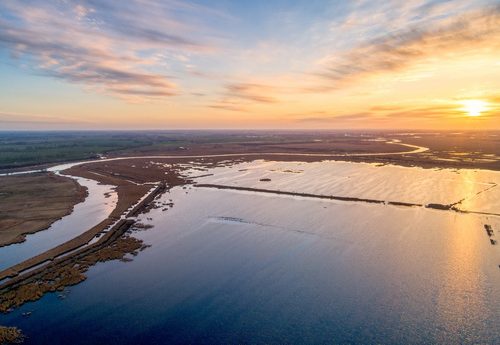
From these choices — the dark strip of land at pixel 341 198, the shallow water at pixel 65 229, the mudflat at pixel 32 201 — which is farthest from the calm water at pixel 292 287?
the mudflat at pixel 32 201

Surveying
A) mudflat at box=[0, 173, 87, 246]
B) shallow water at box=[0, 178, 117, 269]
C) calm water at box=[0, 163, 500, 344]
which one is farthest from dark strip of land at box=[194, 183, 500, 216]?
mudflat at box=[0, 173, 87, 246]

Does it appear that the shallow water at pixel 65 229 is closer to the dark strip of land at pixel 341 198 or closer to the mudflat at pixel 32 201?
the mudflat at pixel 32 201

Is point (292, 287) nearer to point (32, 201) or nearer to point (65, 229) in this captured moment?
point (65, 229)

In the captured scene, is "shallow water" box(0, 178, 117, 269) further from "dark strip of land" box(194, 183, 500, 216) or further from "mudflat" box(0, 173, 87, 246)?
"dark strip of land" box(194, 183, 500, 216)

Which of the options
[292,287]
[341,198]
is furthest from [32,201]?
[341,198]

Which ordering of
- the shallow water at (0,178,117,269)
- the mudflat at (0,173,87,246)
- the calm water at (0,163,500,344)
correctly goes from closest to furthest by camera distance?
the calm water at (0,163,500,344)
the shallow water at (0,178,117,269)
the mudflat at (0,173,87,246)

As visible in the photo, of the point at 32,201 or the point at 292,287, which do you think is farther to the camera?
the point at 32,201
